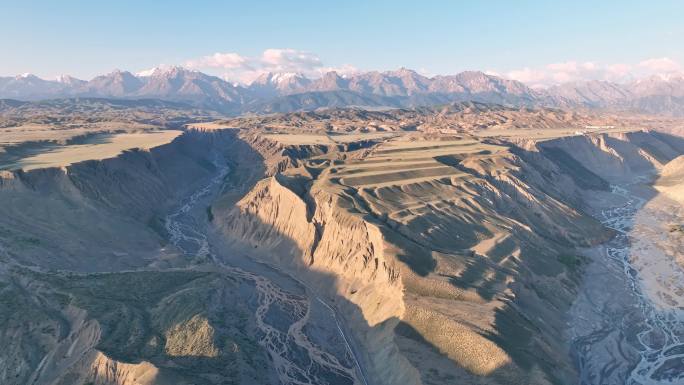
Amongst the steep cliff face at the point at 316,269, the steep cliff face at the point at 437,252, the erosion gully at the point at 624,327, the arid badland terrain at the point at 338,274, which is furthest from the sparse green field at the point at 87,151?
the erosion gully at the point at 624,327

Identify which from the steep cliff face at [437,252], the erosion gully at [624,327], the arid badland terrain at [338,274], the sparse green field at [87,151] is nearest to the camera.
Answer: the arid badland terrain at [338,274]

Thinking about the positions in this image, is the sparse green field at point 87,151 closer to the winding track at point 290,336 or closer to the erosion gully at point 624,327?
the winding track at point 290,336

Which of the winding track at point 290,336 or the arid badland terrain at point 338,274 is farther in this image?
the winding track at point 290,336

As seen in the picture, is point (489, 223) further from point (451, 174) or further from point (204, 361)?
point (204, 361)

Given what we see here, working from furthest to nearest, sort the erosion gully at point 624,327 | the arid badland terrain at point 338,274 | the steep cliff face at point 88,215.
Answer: the steep cliff face at point 88,215
the erosion gully at point 624,327
the arid badland terrain at point 338,274

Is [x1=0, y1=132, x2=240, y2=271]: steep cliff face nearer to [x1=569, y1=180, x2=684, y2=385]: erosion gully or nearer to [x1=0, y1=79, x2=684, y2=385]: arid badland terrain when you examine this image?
[x1=0, y1=79, x2=684, y2=385]: arid badland terrain

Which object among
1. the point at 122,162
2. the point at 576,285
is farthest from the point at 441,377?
the point at 122,162

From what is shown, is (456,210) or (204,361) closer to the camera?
(204,361)

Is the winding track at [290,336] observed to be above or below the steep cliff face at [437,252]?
below
